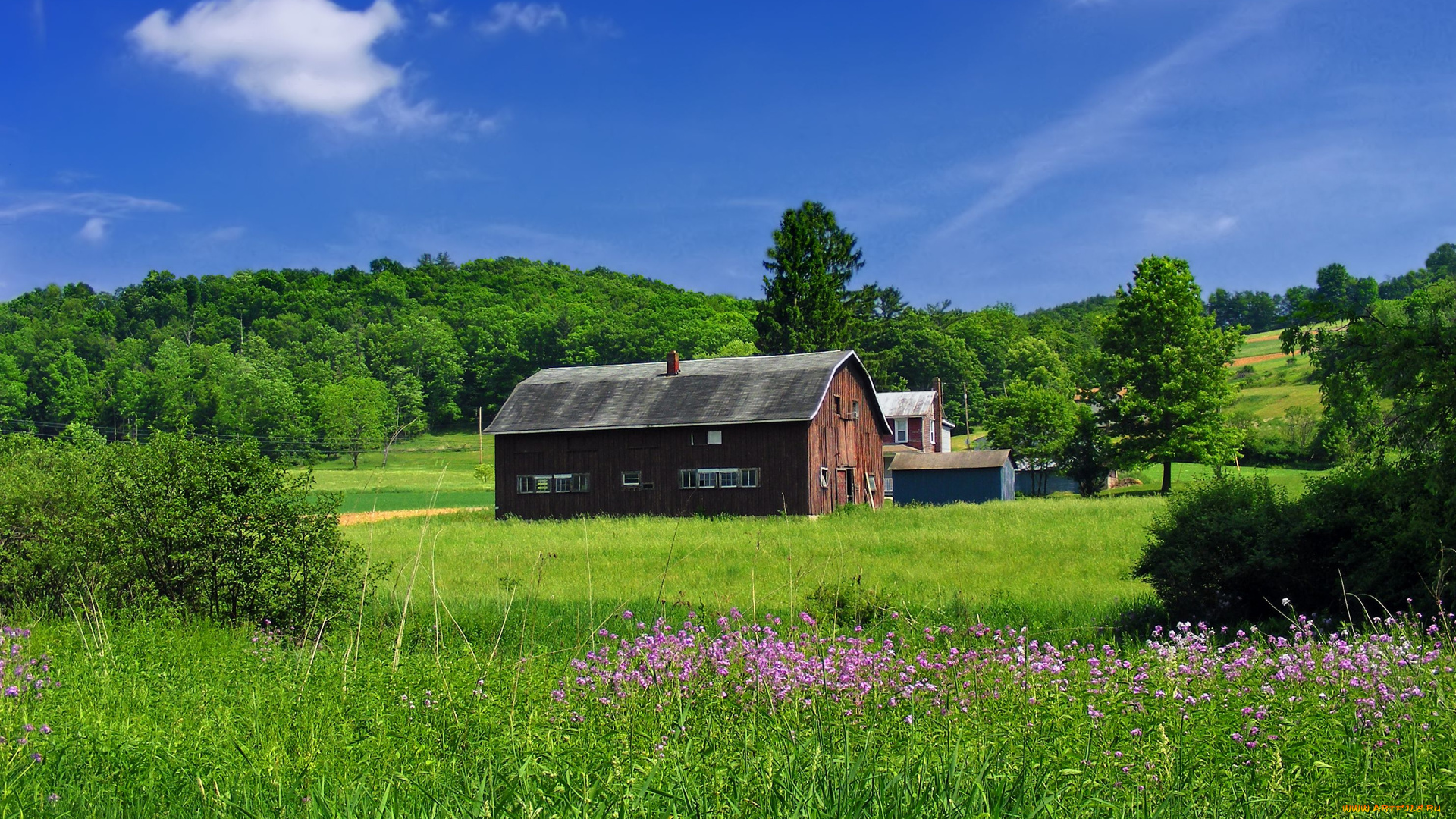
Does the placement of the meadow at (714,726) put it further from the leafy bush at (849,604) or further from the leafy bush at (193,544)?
the leafy bush at (849,604)

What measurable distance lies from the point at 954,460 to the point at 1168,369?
11.1m

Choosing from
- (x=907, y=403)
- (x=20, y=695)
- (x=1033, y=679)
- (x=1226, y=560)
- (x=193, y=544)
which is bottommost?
(x=1226, y=560)

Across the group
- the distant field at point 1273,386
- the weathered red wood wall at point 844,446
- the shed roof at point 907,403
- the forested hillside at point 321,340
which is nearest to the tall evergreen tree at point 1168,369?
the weathered red wood wall at point 844,446

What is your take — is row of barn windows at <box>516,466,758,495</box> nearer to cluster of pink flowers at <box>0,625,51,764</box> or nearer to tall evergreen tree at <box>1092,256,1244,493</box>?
tall evergreen tree at <box>1092,256,1244,493</box>

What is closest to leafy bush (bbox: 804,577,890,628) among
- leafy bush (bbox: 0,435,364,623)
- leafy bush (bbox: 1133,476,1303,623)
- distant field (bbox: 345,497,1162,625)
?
distant field (bbox: 345,497,1162,625)

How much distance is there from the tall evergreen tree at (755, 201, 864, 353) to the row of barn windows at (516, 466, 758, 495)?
76.6 feet

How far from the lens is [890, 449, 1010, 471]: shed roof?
163ft

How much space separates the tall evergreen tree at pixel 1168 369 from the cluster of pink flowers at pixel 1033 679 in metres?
39.4

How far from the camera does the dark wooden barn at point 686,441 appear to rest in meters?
37.4

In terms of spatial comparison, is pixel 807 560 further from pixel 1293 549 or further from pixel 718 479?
pixel 718 479

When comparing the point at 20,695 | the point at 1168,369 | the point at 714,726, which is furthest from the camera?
the point at 1168,369

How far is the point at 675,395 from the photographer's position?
39688 millimetres

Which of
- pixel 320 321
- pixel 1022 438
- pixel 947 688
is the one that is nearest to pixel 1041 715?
pixel 947 688

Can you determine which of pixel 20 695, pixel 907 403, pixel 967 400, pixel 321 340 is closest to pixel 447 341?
pixel 321 340
